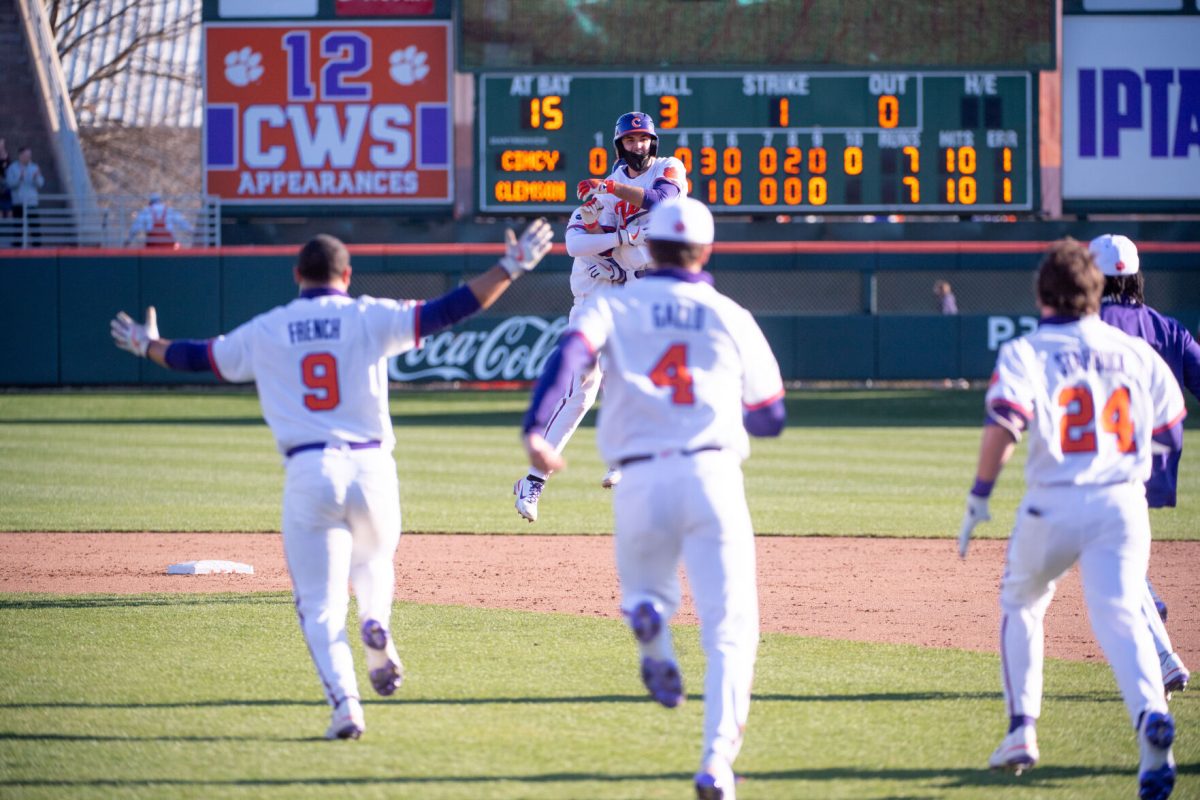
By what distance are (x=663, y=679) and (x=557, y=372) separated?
1.04 metres

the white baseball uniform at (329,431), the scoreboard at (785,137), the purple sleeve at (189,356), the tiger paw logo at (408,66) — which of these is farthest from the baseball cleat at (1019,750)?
the tiger paw logo at (408,66)

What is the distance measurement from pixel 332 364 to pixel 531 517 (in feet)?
12.9

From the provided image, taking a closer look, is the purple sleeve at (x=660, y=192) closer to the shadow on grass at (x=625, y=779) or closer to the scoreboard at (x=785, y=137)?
the shadow on grass at (x=625, y=779)

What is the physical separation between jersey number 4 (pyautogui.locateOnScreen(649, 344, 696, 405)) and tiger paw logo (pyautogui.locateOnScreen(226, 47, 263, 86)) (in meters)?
20.6

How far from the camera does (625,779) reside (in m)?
5.00

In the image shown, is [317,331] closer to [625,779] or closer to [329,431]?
[329,431]

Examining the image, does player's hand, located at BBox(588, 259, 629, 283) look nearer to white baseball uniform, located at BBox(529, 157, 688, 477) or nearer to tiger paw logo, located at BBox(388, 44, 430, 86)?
white baseball uniform, located at BBox(529, 157, 688, 477)

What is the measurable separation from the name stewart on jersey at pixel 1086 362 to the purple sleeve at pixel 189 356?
3.05m

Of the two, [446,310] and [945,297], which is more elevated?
[945,297]

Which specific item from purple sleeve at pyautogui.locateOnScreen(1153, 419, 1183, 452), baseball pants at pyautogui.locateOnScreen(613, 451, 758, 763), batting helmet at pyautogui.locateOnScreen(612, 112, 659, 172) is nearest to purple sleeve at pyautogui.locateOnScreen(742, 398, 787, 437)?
baseball pants at pyautogui.locateOnScreen(613, 451, 758, 763)

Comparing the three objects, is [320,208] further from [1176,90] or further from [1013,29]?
[1176,90]

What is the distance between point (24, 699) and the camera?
6.15 metres

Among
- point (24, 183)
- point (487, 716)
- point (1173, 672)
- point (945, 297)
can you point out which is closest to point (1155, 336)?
point (1173, 672)

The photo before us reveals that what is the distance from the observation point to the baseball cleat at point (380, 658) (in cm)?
546
